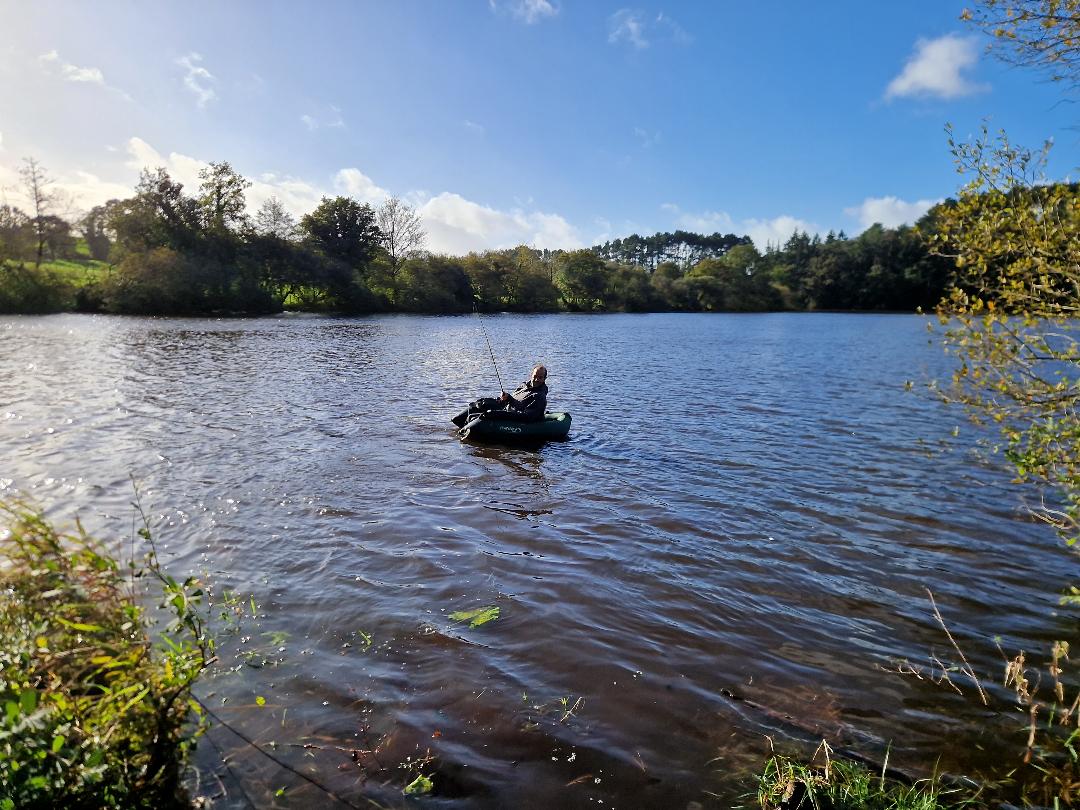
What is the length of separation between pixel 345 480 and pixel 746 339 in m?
45.7

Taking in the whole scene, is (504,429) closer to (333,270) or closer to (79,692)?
(79,692)

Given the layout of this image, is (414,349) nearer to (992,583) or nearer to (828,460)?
(828,460)

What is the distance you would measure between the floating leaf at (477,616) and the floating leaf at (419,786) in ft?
7.82

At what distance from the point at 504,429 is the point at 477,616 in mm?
8361

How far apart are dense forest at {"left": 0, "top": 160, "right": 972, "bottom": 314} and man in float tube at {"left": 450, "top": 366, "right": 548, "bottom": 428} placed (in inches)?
1520

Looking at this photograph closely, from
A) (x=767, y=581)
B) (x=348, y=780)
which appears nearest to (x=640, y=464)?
(x=767, y=581)

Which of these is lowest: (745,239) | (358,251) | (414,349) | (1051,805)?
(1051,805)

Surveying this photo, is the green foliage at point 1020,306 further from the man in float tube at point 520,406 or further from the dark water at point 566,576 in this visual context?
the man in float tube at point 520,406

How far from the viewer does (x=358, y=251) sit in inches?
3098

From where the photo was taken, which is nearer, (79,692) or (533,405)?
(79,692)

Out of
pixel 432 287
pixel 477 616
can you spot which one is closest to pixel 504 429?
pixel 477 616

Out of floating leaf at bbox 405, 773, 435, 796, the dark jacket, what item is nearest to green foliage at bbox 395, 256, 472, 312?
the dark jacket

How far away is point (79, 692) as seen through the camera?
3.90 metres

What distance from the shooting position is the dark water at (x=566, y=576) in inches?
193
